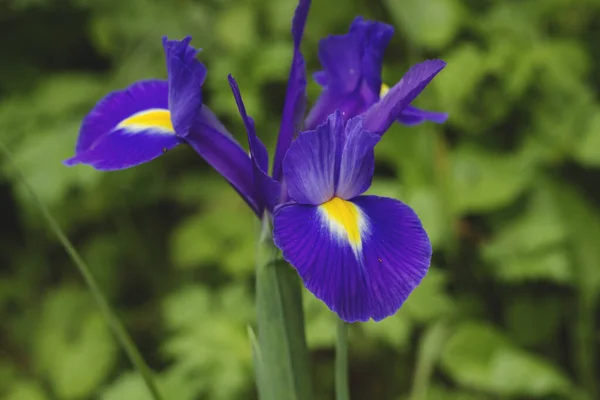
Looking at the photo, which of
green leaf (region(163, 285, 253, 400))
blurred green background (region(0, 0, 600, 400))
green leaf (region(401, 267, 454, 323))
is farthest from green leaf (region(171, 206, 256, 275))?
green leaf (region(401, 267, 454, 323))

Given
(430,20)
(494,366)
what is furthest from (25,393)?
(430,20)

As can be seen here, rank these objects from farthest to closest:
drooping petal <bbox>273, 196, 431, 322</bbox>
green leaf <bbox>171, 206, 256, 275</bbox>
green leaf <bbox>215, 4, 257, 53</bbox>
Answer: green leaf <bbox>215, 4, 257, 53</bbox> < green leaf <bbox>171, 206, 256, 275</bbox> < drooping petal <bbox>273, 196, 431, 322</bbox>

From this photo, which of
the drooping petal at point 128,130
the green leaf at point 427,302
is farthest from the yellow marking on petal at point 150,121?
the green leaf at point 427,302

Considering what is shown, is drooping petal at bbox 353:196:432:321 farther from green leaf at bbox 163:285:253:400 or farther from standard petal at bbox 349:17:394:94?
green leaf at bbox 163:285:253:400

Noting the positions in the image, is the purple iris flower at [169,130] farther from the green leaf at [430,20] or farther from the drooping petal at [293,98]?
the green leaf at [430,20]

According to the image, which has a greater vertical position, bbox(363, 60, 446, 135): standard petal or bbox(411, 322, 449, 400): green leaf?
bbox(363, 60, 446, 135): standard petal

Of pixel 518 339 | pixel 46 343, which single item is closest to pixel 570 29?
pixel 518 339
